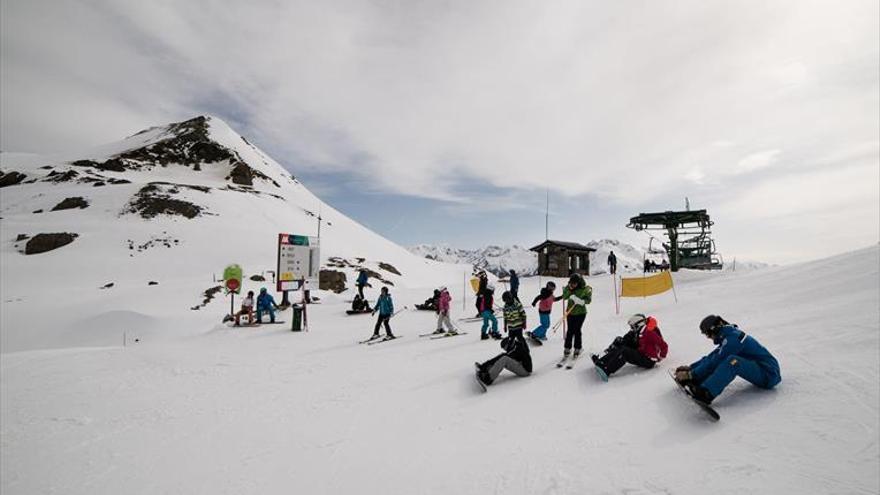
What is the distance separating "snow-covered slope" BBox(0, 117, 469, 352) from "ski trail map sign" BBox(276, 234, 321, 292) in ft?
23.6

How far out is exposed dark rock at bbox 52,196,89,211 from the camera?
142ft

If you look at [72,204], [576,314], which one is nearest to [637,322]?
[576,314]

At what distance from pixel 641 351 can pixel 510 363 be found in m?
2.50

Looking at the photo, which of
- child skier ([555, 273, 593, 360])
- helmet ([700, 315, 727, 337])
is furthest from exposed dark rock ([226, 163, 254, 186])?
helmet ([700, 315, 727, 337])

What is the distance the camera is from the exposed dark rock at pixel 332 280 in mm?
34594

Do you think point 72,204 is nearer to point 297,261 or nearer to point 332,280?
point 332,280

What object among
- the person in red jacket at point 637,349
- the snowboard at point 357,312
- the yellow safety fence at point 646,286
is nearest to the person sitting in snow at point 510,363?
the person in red jacket at point 637,349

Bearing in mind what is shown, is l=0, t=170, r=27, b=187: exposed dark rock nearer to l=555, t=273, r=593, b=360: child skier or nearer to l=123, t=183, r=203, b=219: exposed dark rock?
l=123, t=183, r=203, b=219: exposed dark rock

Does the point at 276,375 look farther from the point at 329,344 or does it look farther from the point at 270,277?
the point at 270,277

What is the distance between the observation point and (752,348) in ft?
16.3

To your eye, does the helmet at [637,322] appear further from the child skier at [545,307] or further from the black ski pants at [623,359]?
the child skier at [545,307]

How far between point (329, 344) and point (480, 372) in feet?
24.9

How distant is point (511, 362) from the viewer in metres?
7.47

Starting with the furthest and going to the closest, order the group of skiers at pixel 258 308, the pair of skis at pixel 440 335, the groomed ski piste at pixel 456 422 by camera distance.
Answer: the group of skiers at pixel 258 308 → the pair of skis at pixel 440 335 → the groomed ski piste at pixel 456 422
